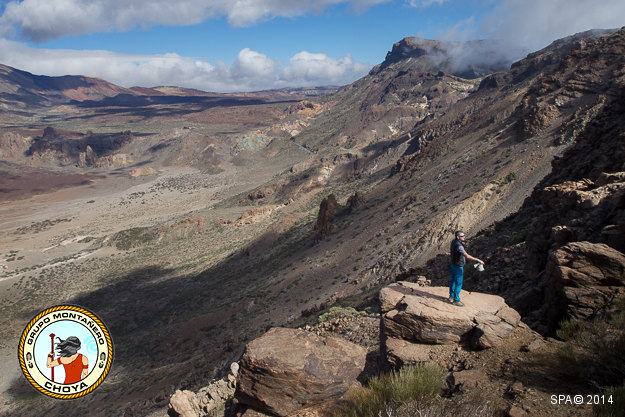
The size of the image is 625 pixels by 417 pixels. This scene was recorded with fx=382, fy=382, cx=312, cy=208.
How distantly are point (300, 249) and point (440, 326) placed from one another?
20561 mm

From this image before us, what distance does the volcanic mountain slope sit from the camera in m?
15.9

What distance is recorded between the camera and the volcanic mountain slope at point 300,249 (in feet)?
52.2

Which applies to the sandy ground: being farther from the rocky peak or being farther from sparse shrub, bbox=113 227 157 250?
the rocky peak

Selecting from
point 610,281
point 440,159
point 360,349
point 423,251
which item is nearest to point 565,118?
point 440,159

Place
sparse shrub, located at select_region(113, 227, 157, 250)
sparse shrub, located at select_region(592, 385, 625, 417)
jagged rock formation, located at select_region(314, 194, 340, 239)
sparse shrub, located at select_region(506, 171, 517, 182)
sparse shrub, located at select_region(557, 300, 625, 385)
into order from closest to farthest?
sparse shrub, located at select_region(592, 385, 625, 417) → sparse shrub, located at select_region(557, 300, 625, 385) → sparse shrub, located at select_region(506, 171, 517, 182) → jagged rock formation, located at select_region(314, 194, 340, 239) → sparse shrub, located at select_region(113, 227, 157, 250)

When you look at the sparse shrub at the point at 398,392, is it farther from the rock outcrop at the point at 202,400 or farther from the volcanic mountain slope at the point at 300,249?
the volcanic mountain slope at the point at 300,249

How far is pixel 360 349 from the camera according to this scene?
259 inches

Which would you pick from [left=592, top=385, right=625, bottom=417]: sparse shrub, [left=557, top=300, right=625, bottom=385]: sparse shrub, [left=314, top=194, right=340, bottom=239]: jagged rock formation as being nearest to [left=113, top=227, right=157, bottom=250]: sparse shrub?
[left=314, top=194, right=340, bottom=239]: jagged rock formation

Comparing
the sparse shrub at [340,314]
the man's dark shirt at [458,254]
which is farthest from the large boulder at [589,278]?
the sparse shrub at [340,314]

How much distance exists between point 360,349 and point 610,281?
12.6ft

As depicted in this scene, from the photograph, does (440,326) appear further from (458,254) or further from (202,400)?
(202,400)

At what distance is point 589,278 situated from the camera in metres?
5.43

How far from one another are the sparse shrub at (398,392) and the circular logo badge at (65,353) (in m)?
4.92

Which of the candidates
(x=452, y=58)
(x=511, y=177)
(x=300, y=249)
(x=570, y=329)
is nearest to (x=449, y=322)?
(x=570, y=329)
